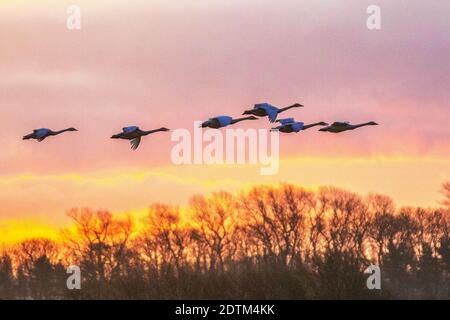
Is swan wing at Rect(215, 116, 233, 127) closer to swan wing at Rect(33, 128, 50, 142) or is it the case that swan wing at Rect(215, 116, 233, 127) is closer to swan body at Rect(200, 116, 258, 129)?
swan body at Rect(200, 116, 258, 129)

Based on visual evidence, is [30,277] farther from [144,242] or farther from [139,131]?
[139,131]

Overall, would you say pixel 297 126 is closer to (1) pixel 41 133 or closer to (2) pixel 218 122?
(2) pixel 218 122

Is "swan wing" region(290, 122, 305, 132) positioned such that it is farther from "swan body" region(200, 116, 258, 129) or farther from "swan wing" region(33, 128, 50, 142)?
"swan wing" region(33, 128, 50, 142)

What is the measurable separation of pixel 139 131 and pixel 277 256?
6245 centimetres

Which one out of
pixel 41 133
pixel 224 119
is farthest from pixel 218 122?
pixel 41 133

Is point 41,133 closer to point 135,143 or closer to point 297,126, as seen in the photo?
point 135,143

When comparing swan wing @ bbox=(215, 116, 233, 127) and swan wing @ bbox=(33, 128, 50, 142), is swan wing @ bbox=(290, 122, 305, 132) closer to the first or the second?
swan wing @ bbox=(215, 116, 233, 127)

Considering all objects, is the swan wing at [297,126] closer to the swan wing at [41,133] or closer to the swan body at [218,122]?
the swan body at [218,122]

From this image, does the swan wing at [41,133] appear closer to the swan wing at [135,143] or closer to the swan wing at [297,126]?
the swan wing at [135,143]

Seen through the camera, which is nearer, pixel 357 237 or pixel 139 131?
pixel 139 131
